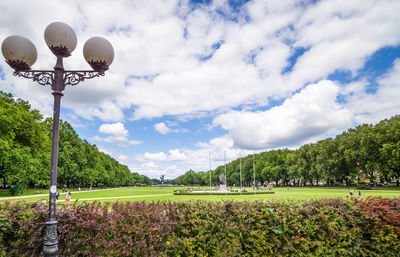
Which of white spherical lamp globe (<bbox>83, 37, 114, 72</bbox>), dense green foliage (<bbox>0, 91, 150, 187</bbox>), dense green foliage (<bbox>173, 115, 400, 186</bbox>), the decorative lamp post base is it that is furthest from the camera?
dense green foliage (<bbox>173, 115, 400, 186</bbox>)

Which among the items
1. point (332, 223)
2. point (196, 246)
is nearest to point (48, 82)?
point (196, 246)

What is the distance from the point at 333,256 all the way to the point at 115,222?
4832 mm

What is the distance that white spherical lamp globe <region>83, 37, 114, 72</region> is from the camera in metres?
5.03

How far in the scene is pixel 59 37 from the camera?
16.1 feet

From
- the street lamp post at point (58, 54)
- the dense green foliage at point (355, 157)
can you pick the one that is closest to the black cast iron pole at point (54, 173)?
the street lamp post at point (58, 54)

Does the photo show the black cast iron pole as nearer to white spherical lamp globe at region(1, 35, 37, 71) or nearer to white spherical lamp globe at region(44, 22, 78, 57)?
white spherical lamp globe at region(44, 22, 78, 57)

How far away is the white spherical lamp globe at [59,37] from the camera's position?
490 cm

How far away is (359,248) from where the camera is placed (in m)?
5.83

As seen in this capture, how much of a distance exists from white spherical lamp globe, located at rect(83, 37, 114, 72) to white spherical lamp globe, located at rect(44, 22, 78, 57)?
1.15 ft

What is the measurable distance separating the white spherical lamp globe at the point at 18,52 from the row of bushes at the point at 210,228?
2.91 m

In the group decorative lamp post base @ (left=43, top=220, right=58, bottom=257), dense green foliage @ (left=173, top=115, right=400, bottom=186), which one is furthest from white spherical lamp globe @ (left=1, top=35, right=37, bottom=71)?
dense green foliage @ (left=173, top=115, right=400, bottom=186)

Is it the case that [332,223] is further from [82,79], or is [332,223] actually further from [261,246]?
[82,79]

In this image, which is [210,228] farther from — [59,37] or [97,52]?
[59,37]

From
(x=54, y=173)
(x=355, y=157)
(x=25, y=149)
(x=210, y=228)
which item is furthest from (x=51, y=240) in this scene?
(x=355, y=157)
